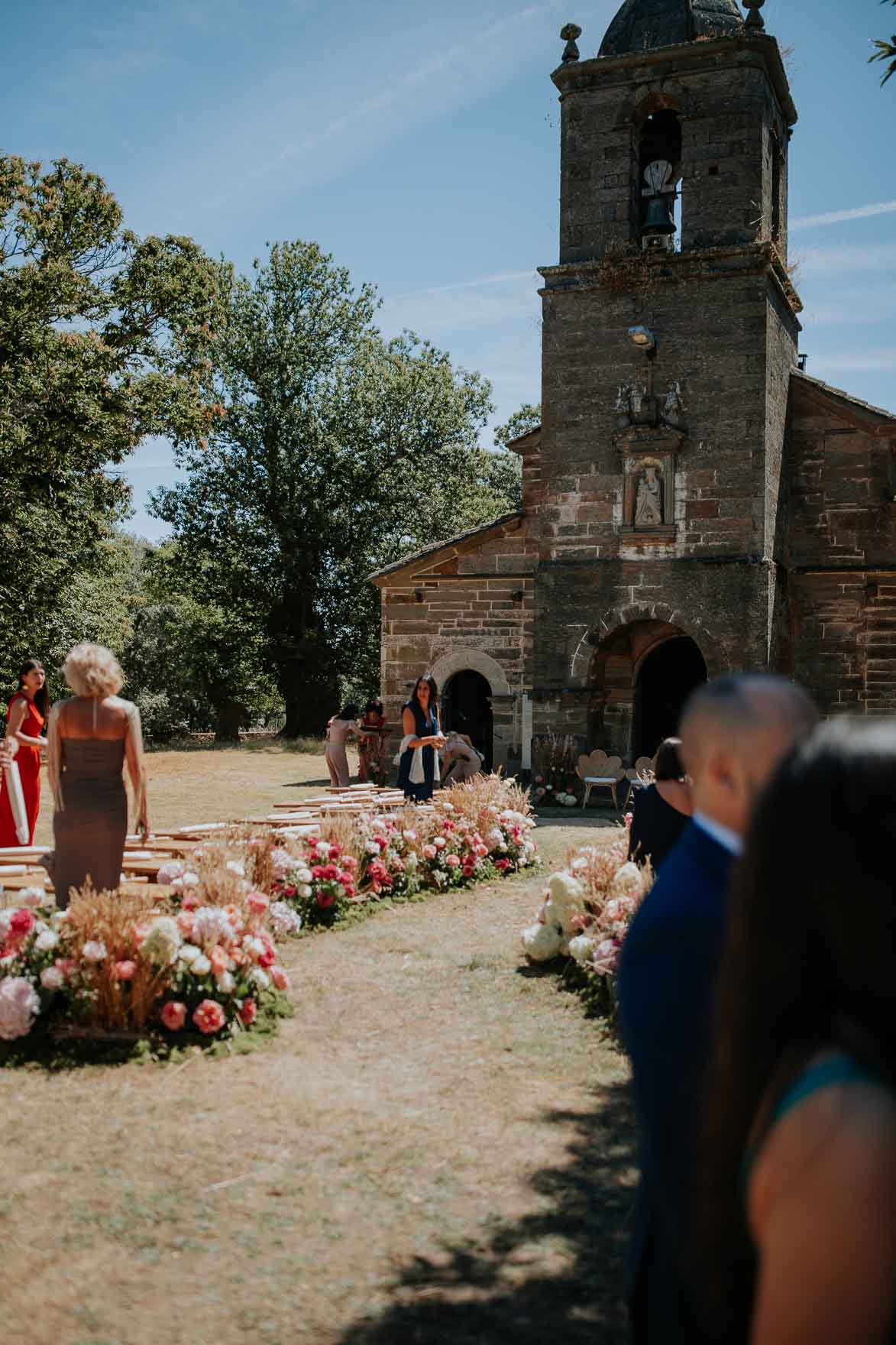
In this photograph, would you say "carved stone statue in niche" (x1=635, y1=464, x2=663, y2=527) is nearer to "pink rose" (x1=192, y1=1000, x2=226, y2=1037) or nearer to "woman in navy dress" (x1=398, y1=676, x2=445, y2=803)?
"woman in navy dress" (x1=398, y1=676, x2=445, y2=803)

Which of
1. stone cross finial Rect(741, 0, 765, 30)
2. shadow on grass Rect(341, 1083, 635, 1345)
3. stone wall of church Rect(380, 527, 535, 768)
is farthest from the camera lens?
stone wall of church Rect(380, 527, 535, 768)

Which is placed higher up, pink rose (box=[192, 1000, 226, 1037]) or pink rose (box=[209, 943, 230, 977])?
pink rose (box=[209, 943, 230, 977])

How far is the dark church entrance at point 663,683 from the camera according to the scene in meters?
20.9

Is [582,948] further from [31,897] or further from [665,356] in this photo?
[665,356]

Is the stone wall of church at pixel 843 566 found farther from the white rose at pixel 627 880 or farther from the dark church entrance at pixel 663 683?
the white rose at pixel 627 880

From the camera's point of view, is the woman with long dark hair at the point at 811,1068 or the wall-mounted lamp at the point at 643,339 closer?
the woman with long dark hair at the point at 811,1068

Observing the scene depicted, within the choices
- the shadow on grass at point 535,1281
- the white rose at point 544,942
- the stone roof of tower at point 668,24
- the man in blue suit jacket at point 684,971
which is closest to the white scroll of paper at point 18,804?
the white rose at point 544,942

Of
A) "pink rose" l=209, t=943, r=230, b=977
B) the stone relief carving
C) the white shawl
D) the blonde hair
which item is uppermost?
the stone relief carving

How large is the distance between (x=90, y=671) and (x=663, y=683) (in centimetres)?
1559

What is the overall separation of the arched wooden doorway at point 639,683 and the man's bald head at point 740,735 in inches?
687

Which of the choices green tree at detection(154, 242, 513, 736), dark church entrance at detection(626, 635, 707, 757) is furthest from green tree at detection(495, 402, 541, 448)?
dark church entrance at detection(626, 635, 707, 757)

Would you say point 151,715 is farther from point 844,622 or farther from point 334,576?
point 844,622

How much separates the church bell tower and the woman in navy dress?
735 cm

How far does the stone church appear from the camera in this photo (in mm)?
18578
